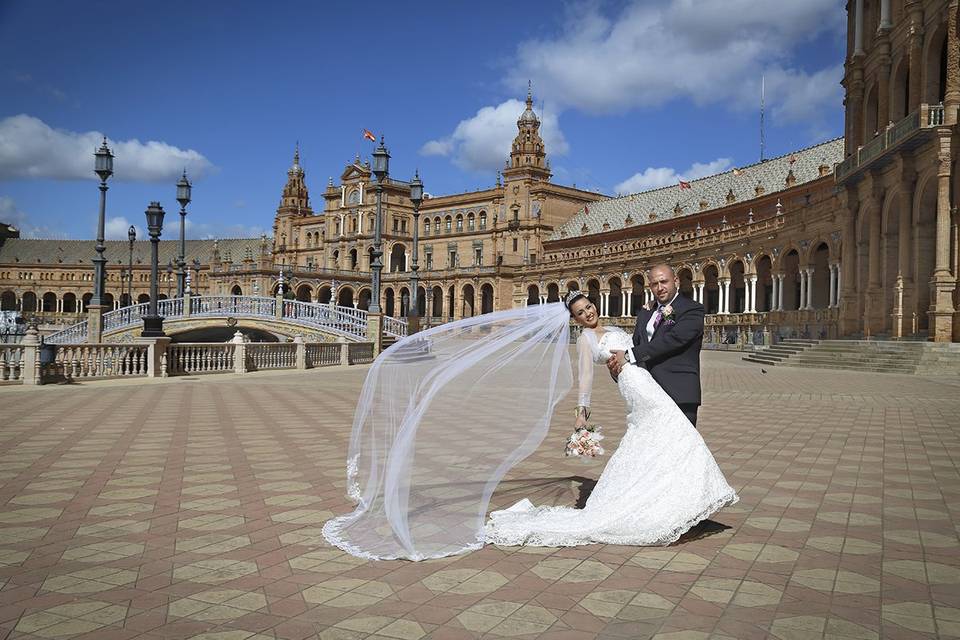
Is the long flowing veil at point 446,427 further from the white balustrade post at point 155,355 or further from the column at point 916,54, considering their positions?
the column at point 916,54

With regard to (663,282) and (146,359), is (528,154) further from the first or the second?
(663,282)

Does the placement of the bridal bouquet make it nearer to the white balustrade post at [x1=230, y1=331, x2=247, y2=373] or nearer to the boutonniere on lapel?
the boutonniere on lapel

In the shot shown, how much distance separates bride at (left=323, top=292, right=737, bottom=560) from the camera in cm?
525

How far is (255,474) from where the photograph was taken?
24.8ft

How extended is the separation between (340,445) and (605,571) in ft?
18.0

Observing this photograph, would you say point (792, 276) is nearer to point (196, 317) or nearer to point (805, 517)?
point (196, 317)

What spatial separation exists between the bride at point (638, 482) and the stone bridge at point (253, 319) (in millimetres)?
30333

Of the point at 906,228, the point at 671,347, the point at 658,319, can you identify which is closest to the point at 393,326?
the point at 906,228

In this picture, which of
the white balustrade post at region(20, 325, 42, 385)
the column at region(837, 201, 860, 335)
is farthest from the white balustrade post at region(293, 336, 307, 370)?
the column at region(837, 201, 860, 335)

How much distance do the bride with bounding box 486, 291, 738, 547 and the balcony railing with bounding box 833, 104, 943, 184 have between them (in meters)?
25.4

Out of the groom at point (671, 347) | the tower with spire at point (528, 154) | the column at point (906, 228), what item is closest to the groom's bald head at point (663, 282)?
the groom at point (671, 347)

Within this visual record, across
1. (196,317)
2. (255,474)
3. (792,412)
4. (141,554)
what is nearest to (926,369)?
(792,412)

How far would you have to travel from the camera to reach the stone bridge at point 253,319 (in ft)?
119

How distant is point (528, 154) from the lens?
84062mm
